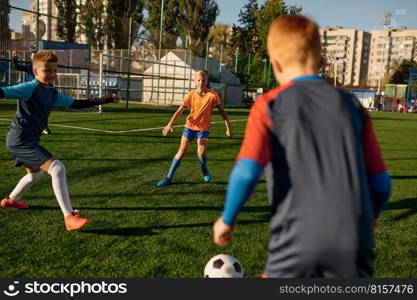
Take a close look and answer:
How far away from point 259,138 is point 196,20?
50895 millimetres

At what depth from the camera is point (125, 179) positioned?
5992mm

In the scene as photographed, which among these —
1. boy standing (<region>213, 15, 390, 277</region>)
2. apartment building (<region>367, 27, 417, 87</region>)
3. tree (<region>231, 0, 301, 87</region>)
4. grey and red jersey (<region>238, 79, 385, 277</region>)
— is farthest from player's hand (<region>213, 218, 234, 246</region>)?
apartment building (<region>367, 27, 417, 87</region>)

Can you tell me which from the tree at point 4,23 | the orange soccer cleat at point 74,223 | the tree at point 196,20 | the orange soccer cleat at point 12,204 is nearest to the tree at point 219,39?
the tree at point 196,20

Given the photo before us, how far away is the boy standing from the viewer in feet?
4.96

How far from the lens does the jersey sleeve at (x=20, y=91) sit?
11.6ft

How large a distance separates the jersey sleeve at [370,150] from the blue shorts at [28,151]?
312 cm

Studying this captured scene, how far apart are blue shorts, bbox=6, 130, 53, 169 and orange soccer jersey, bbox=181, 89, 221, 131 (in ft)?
8.89

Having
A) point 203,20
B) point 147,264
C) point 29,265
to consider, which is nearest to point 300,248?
point 147,264

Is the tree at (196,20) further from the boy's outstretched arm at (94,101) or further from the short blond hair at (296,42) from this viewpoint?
the short blond hair at (296,42)

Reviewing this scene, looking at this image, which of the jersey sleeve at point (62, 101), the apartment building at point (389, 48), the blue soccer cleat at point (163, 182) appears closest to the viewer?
the jersey sleeve at point (62, 101)

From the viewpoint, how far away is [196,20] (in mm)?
49531

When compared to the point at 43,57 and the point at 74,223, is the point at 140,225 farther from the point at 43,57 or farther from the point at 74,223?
the point at 43,57

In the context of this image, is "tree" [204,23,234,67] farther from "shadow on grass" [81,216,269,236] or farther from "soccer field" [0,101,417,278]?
"shadow on grass" [81,216,269,236]

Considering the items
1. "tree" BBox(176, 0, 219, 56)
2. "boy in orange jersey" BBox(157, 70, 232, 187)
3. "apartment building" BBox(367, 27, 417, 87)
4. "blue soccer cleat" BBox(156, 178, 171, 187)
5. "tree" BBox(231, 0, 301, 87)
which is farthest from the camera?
"apartment building" BBox(367, 27, 417, 87)
